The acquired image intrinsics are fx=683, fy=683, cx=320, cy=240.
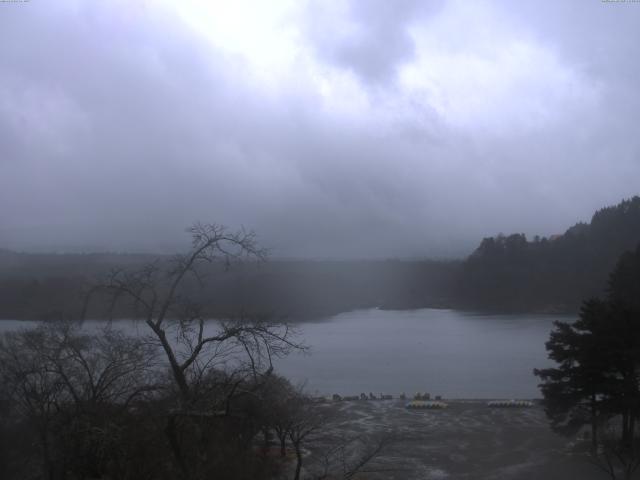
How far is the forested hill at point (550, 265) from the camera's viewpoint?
2461 inches

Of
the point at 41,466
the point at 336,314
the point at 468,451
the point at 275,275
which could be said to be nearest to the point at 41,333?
the point at 41,466

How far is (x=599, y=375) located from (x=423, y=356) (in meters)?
26.7

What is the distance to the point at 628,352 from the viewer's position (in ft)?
49.8

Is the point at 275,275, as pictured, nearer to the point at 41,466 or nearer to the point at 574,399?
the point at 574,399

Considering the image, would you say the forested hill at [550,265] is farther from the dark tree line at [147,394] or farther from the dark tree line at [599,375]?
the dark tree line at [147,394]

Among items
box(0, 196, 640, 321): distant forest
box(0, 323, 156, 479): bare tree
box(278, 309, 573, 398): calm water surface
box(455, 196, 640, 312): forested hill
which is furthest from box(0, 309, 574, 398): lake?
box(0, 323, 156, 479): bare tree

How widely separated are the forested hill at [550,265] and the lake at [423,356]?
15.0ft

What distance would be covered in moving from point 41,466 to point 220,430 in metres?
1.66

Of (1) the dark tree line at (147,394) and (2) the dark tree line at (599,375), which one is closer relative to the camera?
(1) the dark tree line at (147,394)

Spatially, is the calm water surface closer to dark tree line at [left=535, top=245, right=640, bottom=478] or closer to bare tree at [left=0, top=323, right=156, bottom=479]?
dark tree line at [left=535, top=245, right=640, bottom=478]

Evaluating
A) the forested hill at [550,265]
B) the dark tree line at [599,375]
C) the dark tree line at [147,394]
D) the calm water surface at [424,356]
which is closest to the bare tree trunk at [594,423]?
the dark tree line at [599,375]

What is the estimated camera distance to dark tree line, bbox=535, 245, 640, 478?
15.2 meters

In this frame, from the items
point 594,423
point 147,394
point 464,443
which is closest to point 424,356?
point 464,443

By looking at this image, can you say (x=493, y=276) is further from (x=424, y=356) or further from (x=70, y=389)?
(x=70, y=389)
